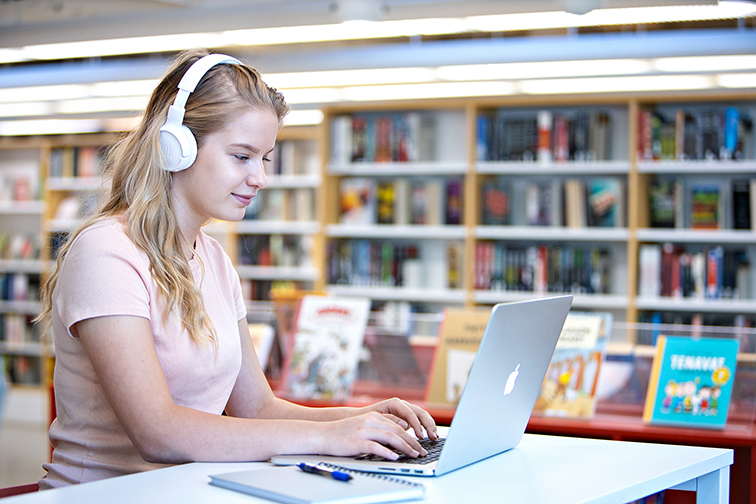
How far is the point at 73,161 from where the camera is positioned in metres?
7.09

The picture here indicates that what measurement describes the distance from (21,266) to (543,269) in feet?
16.0

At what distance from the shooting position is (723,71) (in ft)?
13.1

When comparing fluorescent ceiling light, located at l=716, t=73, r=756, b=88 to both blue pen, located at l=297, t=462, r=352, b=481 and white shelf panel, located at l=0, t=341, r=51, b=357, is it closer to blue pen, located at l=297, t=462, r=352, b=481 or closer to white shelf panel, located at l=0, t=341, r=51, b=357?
blue pen, located at l=297, t=462, r=352, b=481

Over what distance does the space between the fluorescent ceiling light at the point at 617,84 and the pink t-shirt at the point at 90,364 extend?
3427 millimetres

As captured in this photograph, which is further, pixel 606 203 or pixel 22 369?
pixel 22 369

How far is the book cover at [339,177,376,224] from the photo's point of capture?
5480 mm

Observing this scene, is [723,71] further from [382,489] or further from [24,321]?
[24,321]

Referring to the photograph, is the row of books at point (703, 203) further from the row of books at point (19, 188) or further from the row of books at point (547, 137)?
the row of books at point (19, 188)

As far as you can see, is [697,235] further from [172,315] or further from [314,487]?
[314,487]

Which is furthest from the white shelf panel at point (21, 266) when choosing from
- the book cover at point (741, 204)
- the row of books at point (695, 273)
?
the book cover at point (741, 204)

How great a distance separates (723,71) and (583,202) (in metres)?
1.25

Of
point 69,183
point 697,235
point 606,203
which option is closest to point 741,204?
point 697,235

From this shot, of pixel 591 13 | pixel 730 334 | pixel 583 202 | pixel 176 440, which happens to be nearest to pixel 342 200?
pixel 583 202

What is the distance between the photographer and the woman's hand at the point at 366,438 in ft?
3.99
